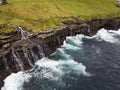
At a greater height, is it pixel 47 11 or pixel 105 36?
pixel 47 11

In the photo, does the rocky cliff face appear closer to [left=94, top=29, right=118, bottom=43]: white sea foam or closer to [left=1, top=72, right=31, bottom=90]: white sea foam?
[left=1, top=72, right=31, bottom=90]: white sea foam

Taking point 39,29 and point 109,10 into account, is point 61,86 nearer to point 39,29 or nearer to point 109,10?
point 39,29

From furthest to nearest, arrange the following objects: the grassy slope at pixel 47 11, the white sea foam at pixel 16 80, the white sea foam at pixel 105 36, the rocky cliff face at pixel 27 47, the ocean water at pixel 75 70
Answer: the white sea foam at pixel 105 36 → the grassy slope at pixel 47 11 → the rocky cliff face at pixel 27 47 → the ocean water at pixel 75 70 → the white sea foam at pixel 16 80

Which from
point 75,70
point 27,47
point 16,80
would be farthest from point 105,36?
point 16,80

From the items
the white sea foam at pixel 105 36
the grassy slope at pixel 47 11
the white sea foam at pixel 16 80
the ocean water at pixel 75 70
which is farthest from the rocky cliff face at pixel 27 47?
the white sea foam at pixel 105 36

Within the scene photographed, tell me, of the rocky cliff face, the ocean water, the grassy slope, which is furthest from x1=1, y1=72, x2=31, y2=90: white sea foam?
the grassy slope

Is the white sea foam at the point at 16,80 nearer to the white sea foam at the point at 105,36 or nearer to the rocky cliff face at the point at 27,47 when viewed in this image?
the rocky cliff face at the point at 27,47

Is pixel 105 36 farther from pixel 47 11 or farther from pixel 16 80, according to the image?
pixel 16 80
